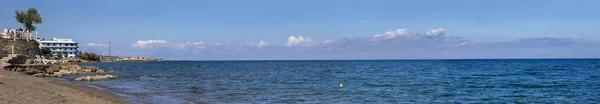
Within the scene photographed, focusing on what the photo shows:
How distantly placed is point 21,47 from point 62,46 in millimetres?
110759

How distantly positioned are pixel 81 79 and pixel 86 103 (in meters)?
25.0

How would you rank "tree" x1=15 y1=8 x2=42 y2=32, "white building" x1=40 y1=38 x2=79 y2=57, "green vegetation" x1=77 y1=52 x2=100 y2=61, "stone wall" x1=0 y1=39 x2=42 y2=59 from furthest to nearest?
"white building" x1=40 y1=38 x2=79 y2=57, "green vegetation" x1=77 y1=52 x2=100 y2=61, "tree" x1=15 y1=8 x2=42 y2=32, "stone wall" x1=0 y1=39 x2=42 y2=59

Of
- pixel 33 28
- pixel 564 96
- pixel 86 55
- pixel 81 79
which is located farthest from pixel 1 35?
pixel 86 55

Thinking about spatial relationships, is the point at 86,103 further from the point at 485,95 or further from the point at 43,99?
Answer: the point at 485,95

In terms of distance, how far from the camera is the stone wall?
222ft

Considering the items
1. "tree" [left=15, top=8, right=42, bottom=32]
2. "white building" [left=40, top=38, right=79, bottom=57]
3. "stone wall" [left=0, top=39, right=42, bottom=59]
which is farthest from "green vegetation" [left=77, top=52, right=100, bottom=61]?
"stone wall" [left=0, top=39, right=42, bottom=59]

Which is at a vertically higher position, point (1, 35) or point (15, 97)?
point (1, 35)

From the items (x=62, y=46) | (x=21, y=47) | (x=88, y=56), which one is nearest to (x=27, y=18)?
(x=21, y=47)

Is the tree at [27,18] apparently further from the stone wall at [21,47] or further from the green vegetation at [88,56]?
the green vegetation at [88,56]

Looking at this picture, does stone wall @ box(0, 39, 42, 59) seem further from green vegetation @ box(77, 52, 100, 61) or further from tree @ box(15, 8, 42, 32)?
green vegetation @ box(77, 52, 100, 61)

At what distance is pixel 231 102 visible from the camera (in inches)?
961

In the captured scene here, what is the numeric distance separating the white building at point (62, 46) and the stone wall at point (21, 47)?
102 m

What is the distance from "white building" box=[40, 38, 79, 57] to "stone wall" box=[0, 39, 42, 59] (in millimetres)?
101634

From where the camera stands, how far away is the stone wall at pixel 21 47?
6781 cm
